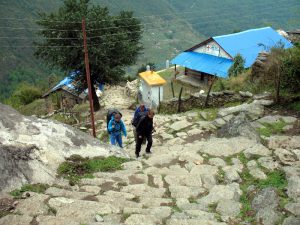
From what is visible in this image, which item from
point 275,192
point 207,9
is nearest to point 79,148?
point 275,192

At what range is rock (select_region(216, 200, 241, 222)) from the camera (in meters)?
4.85

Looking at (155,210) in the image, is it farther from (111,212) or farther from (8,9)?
(8,9)

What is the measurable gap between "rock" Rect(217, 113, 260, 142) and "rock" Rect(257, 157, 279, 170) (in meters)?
1.47

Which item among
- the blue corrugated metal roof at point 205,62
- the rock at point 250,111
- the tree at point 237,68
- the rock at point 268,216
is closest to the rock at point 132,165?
the rock at point 268,216

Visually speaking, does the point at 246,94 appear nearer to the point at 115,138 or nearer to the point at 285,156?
the point at 115,138

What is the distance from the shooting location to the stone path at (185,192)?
436 centimetres

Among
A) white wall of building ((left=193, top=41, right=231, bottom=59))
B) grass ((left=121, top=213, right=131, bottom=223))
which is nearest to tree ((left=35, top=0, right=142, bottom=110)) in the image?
white wall of building ((left=193, top=41, right=231, bottom=59))

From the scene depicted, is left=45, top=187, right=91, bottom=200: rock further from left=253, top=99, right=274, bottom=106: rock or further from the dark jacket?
left=253, top=99, right=274, bottom=106: rock

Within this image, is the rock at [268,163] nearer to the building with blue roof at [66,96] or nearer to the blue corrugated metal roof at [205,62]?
the blue corrugated metal roof at [205,62]

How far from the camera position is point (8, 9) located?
108 metres

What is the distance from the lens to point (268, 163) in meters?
6.85

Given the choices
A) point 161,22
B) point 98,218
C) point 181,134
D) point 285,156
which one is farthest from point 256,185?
point 161,22

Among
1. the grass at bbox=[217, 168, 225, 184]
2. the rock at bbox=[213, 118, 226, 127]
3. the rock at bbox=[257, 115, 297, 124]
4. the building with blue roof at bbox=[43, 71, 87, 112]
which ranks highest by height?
the rock at bbox=[257, 115, 297, 124]

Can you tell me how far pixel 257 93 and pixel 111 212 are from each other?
35.5 feet
